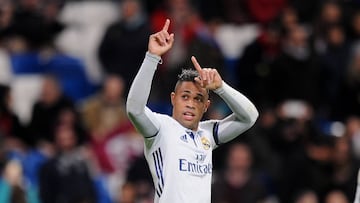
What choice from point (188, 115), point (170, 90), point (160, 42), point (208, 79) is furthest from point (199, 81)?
point (170, 90)

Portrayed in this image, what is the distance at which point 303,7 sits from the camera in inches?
693

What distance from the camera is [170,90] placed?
15547mm

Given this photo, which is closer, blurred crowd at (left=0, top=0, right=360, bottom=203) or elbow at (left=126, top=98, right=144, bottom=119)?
elbow at (left=126, top=98, right=144, bottom=119)

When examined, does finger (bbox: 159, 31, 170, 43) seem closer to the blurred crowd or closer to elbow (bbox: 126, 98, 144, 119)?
elbow (bbox: 126, 98, 144, 119)

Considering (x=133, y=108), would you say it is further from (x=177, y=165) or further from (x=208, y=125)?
(x=208, y=125)

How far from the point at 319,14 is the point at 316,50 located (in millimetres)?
687

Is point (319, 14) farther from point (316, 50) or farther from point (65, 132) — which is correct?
point (65, 132)

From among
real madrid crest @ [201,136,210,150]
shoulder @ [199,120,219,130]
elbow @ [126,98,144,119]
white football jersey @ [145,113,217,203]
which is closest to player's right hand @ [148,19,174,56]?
elbow @ [126,98,144,119]

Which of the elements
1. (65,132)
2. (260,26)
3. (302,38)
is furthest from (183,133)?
(260,26)

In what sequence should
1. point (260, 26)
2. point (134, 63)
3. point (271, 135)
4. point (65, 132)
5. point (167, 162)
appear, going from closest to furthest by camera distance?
point (167, 162) → point (65, 132) → point (271, 135) → point (134, 63) → point (260, 26)

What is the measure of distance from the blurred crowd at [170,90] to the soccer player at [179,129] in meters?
4.66

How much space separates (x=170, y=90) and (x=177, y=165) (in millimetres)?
7052

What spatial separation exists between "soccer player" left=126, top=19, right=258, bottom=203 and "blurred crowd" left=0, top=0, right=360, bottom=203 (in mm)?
4665

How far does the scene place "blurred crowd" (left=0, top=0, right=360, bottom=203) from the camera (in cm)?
1398
